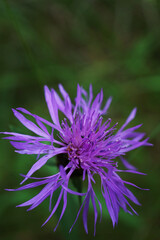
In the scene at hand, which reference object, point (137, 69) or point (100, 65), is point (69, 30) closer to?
point (100, 65)

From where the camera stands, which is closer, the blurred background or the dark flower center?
the dark flower center

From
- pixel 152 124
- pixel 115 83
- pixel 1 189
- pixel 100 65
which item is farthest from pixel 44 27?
pixel 1 189

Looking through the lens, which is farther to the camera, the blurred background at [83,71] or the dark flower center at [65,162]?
the blurred background at [83,71]

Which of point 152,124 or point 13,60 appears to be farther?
point 13,60

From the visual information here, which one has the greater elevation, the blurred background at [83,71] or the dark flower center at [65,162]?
the blurred background at [83,71]

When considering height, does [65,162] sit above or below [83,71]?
below

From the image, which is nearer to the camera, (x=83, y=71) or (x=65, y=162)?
(x=65, y=162)

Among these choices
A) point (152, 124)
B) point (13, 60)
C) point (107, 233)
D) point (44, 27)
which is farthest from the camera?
point (44, 27)

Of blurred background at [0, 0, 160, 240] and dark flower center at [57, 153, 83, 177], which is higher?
blurred background at [0, 0, 160, 240]
